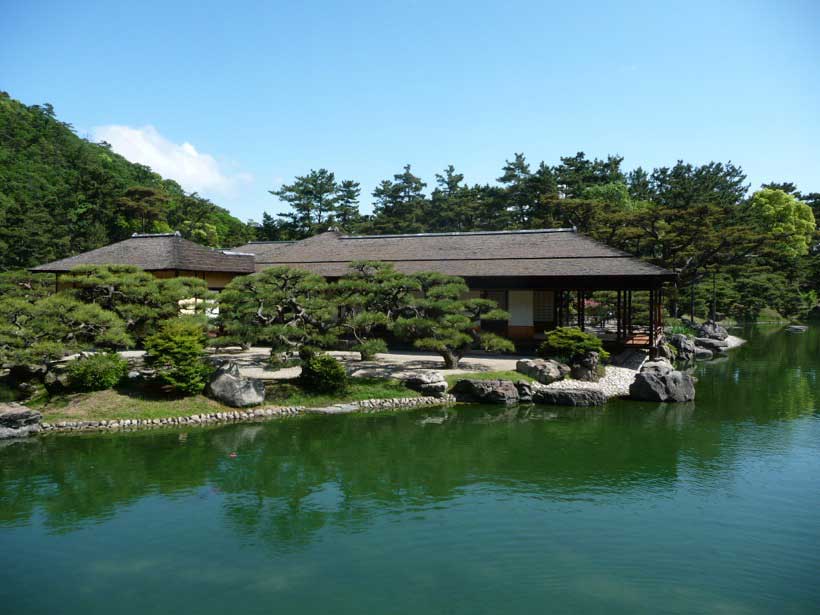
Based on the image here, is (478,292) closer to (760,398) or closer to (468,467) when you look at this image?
(760,398)

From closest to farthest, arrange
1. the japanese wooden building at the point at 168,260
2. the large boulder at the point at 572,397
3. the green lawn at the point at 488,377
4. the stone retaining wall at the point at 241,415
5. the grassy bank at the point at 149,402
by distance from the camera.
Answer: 1. the stone retaining wall at the point at 241,415
2. the grassy bank at the point at 149,402
3. the large boulder at the point at 572,397
4. the green lawn at the point at 488,377
5. the japanese wooden building at the point at 168,260

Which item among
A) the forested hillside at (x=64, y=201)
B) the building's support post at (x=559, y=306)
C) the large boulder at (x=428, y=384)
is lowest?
the large boulder at (x=428, y=384)

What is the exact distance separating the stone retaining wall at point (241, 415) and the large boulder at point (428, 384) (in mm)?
185

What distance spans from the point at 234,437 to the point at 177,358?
9.78 ft

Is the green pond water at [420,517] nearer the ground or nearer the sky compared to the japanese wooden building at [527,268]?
nearer the ground

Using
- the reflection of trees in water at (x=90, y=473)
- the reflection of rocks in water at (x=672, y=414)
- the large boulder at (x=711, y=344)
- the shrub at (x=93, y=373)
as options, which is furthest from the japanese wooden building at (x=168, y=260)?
the large boulder at (x=711, y=344)

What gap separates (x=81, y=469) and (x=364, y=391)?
23.8 ft

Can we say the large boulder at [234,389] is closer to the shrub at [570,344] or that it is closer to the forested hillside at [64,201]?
the shrub at [570,344]

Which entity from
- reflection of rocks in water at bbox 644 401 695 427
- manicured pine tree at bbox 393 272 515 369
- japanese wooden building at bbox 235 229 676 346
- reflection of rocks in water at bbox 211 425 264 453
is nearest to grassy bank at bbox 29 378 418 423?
reflection of rocks in water at bbox 211 425 264 453

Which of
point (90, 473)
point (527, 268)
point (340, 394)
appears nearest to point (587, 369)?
point (527, 268)

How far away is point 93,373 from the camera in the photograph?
14586 millimetres

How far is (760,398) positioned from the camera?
1742 centimetres

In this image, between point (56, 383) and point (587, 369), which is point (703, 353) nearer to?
point (587, 369)

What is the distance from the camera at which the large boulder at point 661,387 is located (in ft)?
53.9
